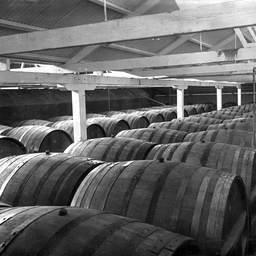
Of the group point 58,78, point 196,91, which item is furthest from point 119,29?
point 196,91

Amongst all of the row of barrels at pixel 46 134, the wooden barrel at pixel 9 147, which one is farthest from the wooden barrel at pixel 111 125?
the wooden barrel at pixel 9 147

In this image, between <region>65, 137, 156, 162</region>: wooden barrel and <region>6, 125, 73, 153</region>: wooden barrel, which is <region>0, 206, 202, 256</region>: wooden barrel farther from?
<region>6, 125, 73, 153</region>: wooden barrel

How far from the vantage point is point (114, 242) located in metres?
2.40

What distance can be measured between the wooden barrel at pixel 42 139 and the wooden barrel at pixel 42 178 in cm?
306

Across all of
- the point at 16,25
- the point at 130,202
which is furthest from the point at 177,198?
the point at 16,25

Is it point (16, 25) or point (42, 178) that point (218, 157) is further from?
point (16, 25)

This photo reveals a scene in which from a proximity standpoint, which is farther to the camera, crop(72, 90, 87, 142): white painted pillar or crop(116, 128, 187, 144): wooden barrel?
crop(72, 90, 87, 142): white painted pillar

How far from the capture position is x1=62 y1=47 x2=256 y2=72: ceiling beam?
237 inches

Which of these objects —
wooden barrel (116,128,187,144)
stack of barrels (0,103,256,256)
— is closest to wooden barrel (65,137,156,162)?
stack of barrels (0,103,256,256)

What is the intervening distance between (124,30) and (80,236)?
2.06m

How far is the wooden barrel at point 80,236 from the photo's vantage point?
228 cm

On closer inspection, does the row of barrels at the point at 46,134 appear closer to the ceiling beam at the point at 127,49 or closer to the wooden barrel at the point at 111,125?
the wooden barrel at the point at 111,125

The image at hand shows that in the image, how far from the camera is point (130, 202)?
3467 mm

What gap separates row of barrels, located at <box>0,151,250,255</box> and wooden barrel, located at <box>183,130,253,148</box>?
2880 mm
